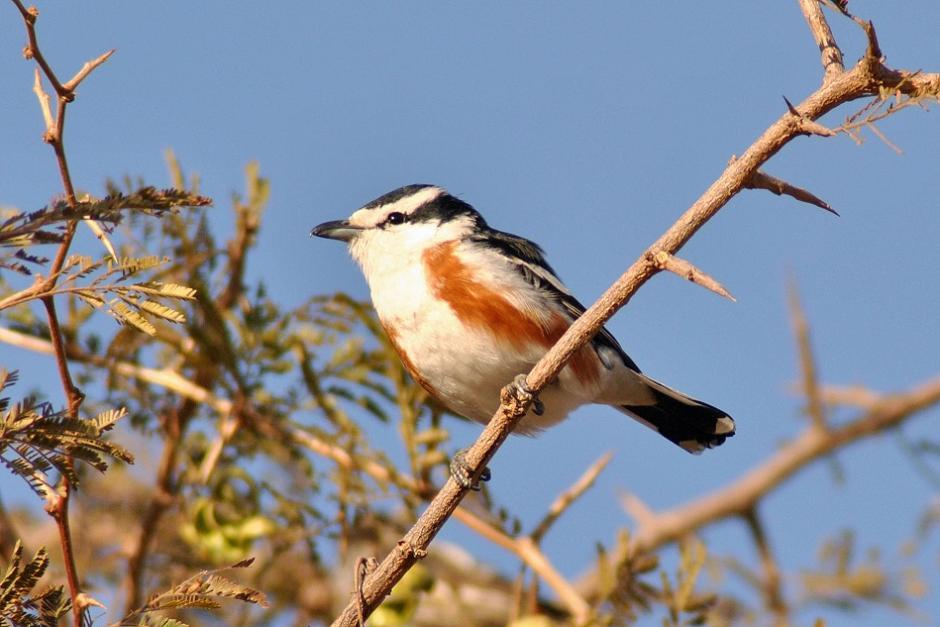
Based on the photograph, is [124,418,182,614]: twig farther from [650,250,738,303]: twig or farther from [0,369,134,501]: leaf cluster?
[650,250,738,303]: twig

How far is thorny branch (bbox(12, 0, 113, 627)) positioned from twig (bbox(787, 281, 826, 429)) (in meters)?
4.51

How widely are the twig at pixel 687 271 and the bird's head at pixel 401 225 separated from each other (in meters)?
2.52

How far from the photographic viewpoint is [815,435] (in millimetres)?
6668

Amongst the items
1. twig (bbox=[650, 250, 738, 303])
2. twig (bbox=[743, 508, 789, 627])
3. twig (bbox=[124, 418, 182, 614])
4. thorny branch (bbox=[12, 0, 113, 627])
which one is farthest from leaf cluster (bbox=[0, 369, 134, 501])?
twig (bbox=[743, 508, 789, 627])

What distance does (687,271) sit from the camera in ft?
9.16

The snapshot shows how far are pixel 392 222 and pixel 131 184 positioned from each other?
4.95ft

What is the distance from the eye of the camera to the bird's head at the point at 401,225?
5434mm

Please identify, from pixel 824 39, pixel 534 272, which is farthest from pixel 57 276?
pixel 534 272

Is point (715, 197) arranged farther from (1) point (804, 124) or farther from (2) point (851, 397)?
(2) point (851, 397)

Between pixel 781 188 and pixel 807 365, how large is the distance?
153 inches

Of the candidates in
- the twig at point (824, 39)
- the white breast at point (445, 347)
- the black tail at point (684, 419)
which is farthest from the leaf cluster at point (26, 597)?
the black tail at point (684, 419)

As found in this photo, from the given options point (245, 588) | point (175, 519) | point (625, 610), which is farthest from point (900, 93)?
point (175, 519)

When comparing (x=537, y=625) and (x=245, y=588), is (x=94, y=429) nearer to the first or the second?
(x=245, y=588)

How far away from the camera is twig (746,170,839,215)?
2.83 m
